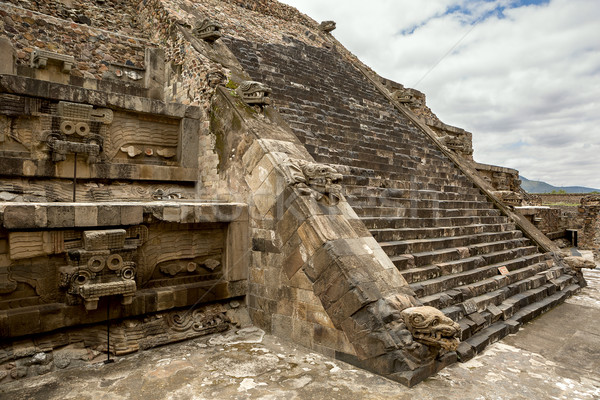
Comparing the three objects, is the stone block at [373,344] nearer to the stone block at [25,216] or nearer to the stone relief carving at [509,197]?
the stone block at [25,216]

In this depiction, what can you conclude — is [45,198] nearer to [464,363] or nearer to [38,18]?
[38,18]

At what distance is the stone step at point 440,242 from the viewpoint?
6.24 meters

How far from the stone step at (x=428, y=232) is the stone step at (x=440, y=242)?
106 millimetres

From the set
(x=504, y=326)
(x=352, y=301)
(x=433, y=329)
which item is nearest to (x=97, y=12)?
(x=352, y=301)

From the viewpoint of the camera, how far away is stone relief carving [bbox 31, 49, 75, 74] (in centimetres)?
696

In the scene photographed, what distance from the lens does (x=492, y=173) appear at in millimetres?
14375

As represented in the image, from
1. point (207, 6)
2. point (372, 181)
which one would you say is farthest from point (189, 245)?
point (207, 6)

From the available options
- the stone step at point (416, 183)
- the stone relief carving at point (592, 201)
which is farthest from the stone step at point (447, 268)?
the stone relief carving at point (592, 201)

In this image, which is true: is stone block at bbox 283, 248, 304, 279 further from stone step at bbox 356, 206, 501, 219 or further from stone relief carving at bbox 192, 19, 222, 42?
stone relief carving at bbox 192, 19, 222, 42

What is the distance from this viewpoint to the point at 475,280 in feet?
22.4

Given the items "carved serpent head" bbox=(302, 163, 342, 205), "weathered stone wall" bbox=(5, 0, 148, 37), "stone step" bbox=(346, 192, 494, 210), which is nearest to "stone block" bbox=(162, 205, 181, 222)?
"carved serpent head" bbox=(302, 163, 342, 205)

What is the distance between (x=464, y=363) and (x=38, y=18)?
961 centimetres

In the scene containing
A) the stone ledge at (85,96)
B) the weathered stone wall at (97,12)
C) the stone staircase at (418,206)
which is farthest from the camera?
the weathered stone wall at (97,12)

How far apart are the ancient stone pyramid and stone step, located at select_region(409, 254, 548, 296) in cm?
4
